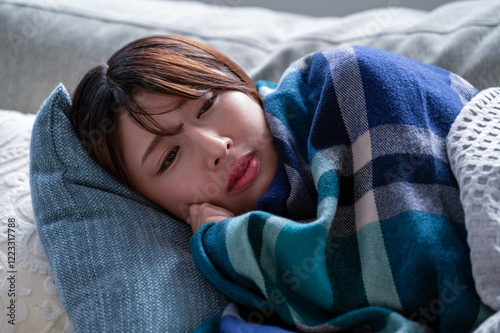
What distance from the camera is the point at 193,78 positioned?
0.93m

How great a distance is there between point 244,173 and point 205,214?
11cm

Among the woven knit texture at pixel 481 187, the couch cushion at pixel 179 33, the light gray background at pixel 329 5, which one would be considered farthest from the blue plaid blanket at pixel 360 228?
the light gray background at pixel 329 5

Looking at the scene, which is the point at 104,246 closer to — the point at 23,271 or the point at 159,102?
the point at 23,271

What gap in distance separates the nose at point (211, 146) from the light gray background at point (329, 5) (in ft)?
3.43

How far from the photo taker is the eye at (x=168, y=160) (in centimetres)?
91

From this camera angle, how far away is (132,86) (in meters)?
0.92

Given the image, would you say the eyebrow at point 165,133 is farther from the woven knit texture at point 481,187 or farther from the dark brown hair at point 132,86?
the woven knit texture at point 481,187

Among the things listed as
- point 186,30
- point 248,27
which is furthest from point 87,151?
point 248,27

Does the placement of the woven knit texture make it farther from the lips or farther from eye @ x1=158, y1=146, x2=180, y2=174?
eye @ x1=158, y1=146, x2=180, y2=174

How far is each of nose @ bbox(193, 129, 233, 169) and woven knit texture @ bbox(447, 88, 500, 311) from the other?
0.38 metres

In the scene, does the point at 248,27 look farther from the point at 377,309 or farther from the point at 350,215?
the point at 377,309

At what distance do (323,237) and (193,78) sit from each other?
1.37 feet

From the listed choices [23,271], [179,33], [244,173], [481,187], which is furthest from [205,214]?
[179,33]

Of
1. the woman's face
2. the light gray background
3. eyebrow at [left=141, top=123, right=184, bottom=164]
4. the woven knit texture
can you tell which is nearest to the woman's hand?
the woman's face
